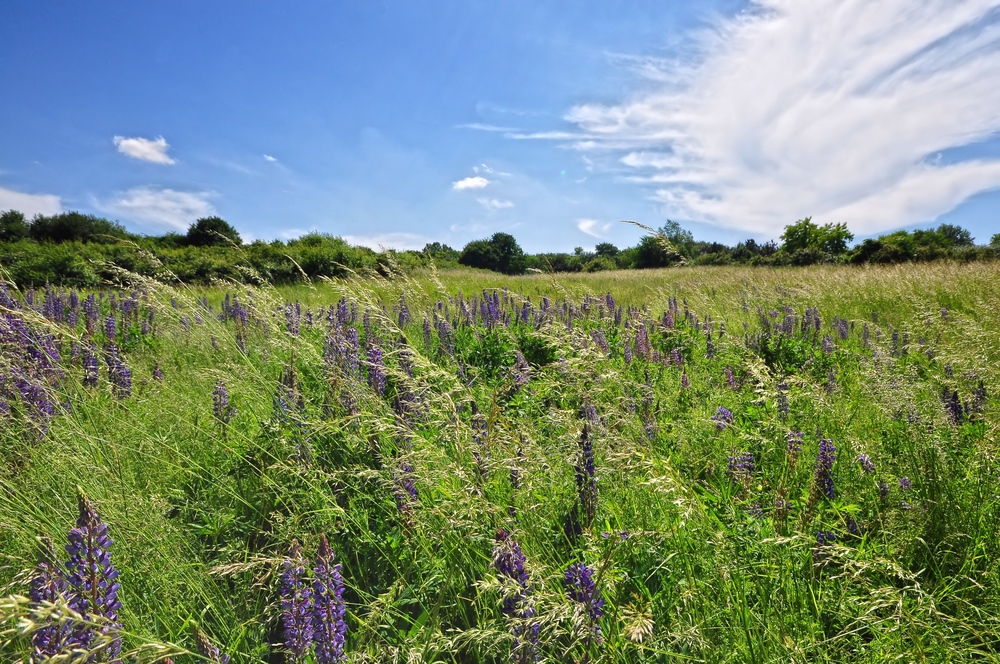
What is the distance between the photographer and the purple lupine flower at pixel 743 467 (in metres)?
2.44

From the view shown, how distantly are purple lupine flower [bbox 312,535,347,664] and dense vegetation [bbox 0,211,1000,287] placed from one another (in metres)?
2.39

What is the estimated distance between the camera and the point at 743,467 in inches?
99.9

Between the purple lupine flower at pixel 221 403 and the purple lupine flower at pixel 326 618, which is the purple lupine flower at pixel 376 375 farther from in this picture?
the purple lupine flower at pixel 326 618

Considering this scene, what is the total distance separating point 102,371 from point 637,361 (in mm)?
4627

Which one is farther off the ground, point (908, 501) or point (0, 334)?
point (0, 334)

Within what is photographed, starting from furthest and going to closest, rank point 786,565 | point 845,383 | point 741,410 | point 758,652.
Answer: point 845,383 < point 741,410 < point 786,565 < point 758,652

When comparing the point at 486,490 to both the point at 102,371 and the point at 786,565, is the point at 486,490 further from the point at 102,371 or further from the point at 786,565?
the point at 102,371


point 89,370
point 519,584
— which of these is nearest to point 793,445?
point 519,584

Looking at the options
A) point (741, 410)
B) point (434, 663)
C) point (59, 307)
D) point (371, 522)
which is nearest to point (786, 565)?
point (434, 663)

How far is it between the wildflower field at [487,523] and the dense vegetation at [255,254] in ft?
4.60

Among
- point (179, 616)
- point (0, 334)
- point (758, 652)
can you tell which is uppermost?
point (0, 334)

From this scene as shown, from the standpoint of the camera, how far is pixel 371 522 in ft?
7.92

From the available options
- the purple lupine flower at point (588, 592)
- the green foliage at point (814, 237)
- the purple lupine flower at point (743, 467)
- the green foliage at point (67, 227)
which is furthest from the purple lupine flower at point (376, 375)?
the green foliage at point (814, 237)

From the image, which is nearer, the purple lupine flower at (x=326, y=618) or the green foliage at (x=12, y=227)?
the purple lupine flower at (x=326, y=618)
